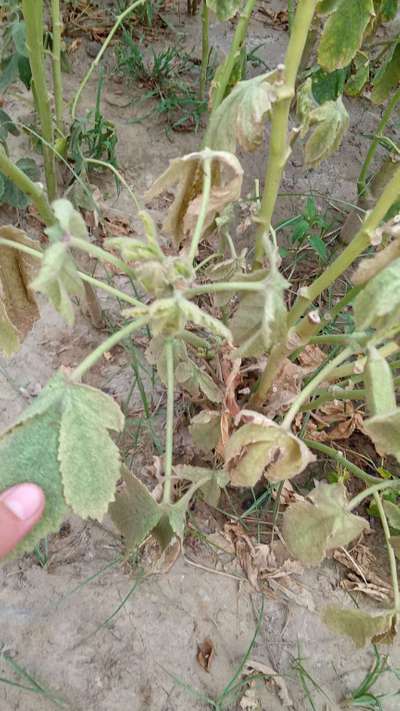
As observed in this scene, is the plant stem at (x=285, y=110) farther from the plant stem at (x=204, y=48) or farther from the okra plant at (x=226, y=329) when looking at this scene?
the plant stem at (x=204, y=48)

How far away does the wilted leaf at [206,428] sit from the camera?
92cm

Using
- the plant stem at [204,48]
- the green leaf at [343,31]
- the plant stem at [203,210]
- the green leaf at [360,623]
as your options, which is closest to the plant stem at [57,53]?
the plant stem at [204,48]

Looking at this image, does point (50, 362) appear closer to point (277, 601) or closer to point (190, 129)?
point (277, 601)

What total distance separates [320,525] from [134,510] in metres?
0.23

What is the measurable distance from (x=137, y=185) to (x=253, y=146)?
2.90ft

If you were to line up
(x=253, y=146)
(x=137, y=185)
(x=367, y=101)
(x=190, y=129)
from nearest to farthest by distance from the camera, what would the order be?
(x=253, y=146), (x=137, y=185), (x=190, y=129), (x=367, y=101)

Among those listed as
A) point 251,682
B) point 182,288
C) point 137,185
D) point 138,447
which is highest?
point 182,288

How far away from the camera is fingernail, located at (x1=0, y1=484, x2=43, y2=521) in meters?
0.62

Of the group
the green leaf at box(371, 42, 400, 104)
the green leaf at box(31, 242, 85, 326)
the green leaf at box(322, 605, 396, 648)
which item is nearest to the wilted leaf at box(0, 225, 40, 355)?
the green leaf at box(31, 242, 85, 326)

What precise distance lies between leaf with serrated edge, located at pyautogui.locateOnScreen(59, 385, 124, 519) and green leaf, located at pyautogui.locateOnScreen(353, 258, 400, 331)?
26 cm

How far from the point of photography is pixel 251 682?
0.97 metres

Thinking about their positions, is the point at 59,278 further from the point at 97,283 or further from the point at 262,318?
the point at 262,318

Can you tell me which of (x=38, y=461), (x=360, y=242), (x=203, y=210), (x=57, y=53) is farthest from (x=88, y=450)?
(x=57, y=53)

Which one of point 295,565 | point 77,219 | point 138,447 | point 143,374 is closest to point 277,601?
point 295,565
